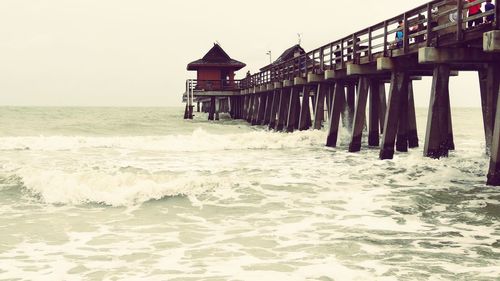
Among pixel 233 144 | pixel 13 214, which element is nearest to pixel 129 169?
pixel 13 214

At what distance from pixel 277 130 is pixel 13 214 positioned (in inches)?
784

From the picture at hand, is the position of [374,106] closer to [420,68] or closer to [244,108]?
[420,68]

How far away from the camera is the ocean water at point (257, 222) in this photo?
560 centimetres

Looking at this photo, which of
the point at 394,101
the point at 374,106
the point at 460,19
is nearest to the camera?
the point at 460,19

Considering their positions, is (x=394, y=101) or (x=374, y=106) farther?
(x=374, y=106)

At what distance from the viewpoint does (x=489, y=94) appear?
12742 millimetres

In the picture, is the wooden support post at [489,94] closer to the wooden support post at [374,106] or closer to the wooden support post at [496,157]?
the wooden support post at [374,106]

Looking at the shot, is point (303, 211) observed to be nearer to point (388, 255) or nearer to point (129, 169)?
point (388, 255)

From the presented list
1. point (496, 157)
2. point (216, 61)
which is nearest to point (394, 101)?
point (496, 157)

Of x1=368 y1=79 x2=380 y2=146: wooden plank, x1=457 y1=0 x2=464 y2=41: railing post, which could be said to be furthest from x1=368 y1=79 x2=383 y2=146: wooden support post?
x1=457 y1=0 x2=464 y2=41: railing post

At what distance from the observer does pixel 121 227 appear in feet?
24.7

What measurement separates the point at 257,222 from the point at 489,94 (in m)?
7.74

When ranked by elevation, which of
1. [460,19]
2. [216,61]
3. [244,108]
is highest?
[216,61]

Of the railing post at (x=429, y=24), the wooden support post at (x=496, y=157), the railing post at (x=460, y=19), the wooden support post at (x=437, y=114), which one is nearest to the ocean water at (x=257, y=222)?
the wooden support post at (x=496, y=157)
